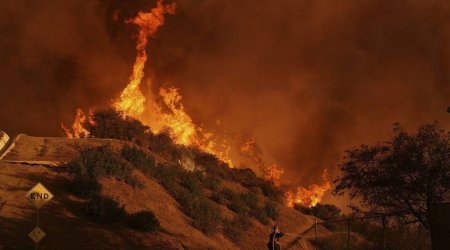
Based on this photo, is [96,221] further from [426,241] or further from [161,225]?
[426,241]

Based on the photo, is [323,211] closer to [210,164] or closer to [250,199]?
[250,199]

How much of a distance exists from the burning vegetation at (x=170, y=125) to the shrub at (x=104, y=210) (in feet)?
55.5

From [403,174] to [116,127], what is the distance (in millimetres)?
24833

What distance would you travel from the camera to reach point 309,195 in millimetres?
46219

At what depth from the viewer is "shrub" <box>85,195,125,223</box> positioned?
2205 centimetres

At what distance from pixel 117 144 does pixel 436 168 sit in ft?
65.2

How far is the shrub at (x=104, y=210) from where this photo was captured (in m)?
22.0

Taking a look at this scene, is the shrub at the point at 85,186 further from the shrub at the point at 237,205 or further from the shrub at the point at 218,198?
the shrub at the point at 237,205

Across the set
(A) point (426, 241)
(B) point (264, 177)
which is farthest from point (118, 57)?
(A) point (426, 241)

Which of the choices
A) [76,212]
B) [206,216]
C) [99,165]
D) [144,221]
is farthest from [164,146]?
[76,212]

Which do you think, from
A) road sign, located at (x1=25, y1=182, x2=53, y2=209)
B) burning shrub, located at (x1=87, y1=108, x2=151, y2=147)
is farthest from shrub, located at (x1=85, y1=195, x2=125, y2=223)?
burning shrub, located at (x1=87, y1=108, x2=151, y2=147)

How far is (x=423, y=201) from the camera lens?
1972cm

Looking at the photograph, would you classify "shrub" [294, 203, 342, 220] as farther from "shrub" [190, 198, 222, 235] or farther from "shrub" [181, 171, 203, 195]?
"shrub" [190, 198, 222, 235]

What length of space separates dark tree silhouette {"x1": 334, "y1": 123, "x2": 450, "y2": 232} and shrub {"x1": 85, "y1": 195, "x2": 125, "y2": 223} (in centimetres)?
944
